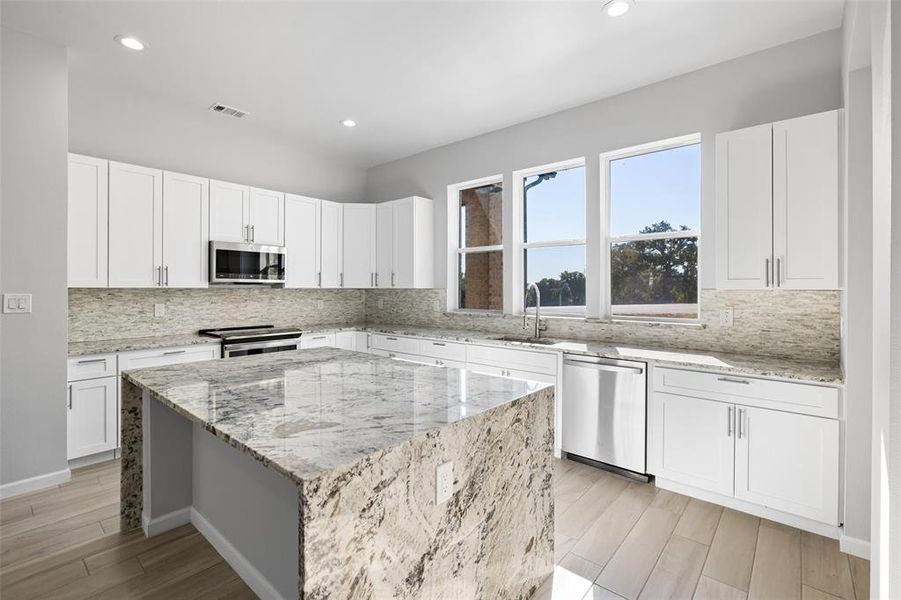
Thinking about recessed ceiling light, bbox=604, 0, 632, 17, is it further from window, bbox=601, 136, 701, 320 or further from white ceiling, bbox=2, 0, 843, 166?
window, bbox=601, 136, 701, 320

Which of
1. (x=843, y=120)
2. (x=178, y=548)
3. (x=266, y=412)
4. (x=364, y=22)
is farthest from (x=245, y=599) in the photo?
(x=843, y=120)

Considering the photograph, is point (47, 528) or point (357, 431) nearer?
point (357, 431)

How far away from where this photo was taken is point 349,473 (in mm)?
1140

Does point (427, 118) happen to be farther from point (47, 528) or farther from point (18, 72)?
point (47, 528)

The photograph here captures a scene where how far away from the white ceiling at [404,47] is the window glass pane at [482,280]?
1.52 meters

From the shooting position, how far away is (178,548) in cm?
222

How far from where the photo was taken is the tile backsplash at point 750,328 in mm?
2795

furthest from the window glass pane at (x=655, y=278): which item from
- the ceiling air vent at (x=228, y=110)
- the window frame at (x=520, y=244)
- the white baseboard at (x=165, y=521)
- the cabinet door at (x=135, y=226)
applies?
the cabinet door at (x=135, y=226)

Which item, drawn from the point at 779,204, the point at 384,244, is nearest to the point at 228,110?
the point at 384,244

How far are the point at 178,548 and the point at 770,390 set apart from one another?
3.29 meters

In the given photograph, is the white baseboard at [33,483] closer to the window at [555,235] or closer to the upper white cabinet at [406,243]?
the upper white cabinet at [406,243]

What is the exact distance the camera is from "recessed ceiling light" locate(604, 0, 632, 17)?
2463 mm

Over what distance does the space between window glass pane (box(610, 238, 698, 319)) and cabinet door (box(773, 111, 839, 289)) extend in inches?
31.7

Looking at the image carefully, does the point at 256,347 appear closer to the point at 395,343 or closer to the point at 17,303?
the point at 395,343
